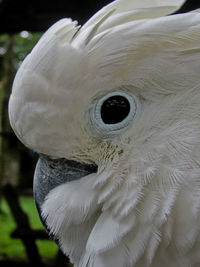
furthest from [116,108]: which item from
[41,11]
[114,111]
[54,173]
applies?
[41,11]

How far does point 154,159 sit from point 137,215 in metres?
0.17

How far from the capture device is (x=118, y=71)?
93cm

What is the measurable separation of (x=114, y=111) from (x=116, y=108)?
0.01m

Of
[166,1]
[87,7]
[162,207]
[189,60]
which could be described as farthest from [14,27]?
[162,207]

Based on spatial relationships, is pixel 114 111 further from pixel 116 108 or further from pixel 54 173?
pixel 54 173

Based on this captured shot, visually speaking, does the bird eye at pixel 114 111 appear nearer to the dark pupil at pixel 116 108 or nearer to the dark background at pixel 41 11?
the dark pupil at pixel 116 108

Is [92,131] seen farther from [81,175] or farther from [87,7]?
[87,7]

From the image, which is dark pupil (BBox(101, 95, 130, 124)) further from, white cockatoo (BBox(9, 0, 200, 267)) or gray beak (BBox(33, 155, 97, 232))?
gray beak (BBox(33, 155, 97, 232))

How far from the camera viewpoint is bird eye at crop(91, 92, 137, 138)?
94cm

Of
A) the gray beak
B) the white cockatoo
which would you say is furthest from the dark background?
the gray beak

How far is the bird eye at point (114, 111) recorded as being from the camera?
0.94m

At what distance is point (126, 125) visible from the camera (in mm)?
945

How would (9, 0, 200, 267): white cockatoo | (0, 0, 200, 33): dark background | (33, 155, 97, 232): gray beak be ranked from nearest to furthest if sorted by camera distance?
(9, 0, 200, 267): white cockatoo < (33, 155, 97, 232): gray beak < (0, 0, 200, 33): dark background

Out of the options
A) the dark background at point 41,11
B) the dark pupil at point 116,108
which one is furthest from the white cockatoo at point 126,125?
the dark background at point 41,11
